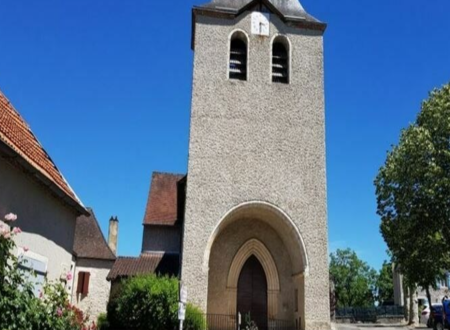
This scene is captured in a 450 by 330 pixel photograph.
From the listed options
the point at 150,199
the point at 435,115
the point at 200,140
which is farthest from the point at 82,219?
the point at 435,115

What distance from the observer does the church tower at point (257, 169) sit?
20203 millimetres

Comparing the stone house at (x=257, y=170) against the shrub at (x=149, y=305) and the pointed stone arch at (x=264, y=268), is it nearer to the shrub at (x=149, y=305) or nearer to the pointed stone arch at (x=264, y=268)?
the pointed stone arch at (x=264, y=268)

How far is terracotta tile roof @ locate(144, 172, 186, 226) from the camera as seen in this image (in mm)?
25828

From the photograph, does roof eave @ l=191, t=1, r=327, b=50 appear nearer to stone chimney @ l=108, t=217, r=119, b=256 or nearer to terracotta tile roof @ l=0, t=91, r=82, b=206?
terracotta tile roof @ l=0, t=91, r=82, b=206

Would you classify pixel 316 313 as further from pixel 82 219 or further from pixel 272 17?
pixel 82 219

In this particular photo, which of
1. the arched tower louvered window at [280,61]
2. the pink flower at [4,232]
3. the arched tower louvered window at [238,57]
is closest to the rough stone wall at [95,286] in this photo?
the arched tower louvered window at [238,57]

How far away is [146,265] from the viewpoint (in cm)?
2422

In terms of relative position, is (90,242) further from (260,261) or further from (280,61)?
(280,61)

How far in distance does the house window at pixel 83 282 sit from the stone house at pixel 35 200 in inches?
605

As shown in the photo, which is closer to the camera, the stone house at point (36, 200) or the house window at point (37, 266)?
the stone house at point (36, 200)

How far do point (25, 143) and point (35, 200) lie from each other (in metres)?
1.42

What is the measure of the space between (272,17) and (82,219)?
15971 millimetres

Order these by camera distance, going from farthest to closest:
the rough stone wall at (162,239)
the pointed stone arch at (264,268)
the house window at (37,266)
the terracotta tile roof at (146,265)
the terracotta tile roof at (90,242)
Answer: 1. the terracotta tile roof at (90,242)
2. the rough stone wall at (162,239)
3. the terracotta tile roof at (146,265)
4. the pointed stone arch at (264,268)
5. the house window at (37,266)

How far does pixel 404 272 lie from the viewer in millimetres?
24422
